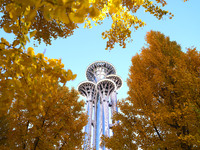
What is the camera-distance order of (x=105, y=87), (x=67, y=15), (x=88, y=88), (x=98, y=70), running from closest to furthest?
(x=67, y=15), (x=105, y=87), (x=88, y=88), (x=98, y=70)

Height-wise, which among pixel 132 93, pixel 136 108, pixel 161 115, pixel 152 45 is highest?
pixel 152 45

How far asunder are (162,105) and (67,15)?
605 centimetres

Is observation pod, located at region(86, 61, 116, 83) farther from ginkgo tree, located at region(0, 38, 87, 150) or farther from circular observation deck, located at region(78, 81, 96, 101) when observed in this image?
ginkgo tree, located at region(0, 38, 87, 150)

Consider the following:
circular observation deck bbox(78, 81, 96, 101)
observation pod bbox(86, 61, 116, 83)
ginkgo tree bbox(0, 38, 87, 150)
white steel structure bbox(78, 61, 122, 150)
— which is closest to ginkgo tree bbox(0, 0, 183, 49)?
ginkgo tree bbox(0, 38, 87, 150)

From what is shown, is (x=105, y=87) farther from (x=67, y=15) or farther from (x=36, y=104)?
(x=67, y=15)

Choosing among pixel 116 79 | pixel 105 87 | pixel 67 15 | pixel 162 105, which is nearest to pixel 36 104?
pixel 67 15

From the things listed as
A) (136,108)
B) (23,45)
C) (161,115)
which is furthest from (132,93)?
(23,45)

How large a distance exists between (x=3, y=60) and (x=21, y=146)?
554 centimetres

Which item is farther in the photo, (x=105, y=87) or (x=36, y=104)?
(x=105, y=87)

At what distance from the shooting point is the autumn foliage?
184 inches

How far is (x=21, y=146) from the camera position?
5.41 m

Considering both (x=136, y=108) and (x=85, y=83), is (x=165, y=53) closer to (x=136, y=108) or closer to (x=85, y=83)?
(x=136, y=108)

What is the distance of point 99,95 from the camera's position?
39594mm

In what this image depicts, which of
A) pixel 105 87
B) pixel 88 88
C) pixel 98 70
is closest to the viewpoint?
pixel 105 87
